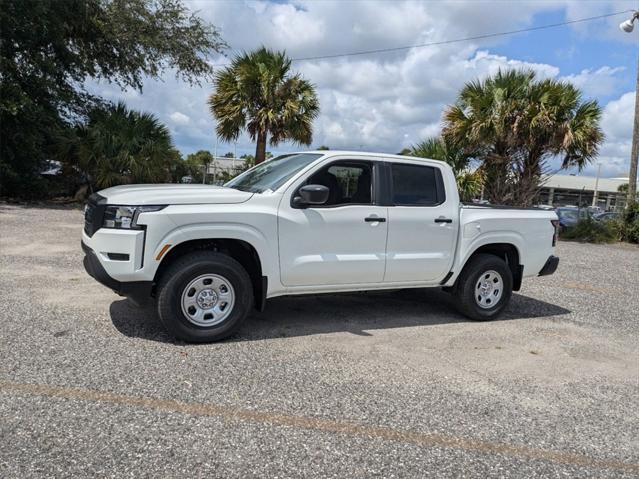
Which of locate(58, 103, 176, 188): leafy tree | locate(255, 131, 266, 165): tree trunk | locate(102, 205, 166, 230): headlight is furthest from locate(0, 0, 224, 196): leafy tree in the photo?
locate(102, 205, 166, 230): headlight

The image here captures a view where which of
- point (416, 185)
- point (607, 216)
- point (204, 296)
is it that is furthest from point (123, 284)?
point (607, 216)

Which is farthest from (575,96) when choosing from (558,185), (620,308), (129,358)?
(558,185)

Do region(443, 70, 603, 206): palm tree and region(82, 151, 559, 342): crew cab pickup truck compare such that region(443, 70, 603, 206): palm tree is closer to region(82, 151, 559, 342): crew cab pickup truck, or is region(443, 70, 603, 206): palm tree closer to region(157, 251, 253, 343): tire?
region(82, 151, 559, 342): crew cab pickup truck

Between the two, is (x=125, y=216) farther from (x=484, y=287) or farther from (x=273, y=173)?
(x=484, y=287)

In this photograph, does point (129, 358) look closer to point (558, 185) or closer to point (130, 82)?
point (130, 82)

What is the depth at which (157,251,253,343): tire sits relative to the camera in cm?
466

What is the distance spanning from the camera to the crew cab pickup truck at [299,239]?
4617mm

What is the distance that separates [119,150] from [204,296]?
Result: 1386 centimetres

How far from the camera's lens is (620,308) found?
7.68 metres

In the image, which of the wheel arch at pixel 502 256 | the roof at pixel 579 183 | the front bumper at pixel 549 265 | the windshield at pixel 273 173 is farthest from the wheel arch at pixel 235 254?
the roof at pixel 579 183

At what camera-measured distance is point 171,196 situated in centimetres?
471

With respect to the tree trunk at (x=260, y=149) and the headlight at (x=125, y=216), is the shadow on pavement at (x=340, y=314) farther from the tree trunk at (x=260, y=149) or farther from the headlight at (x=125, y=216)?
the tree trunk at (x=260, y=149)

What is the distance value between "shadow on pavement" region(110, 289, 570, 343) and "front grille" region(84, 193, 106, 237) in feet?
3.27

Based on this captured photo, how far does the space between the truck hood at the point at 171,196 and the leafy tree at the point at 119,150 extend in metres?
12.6
